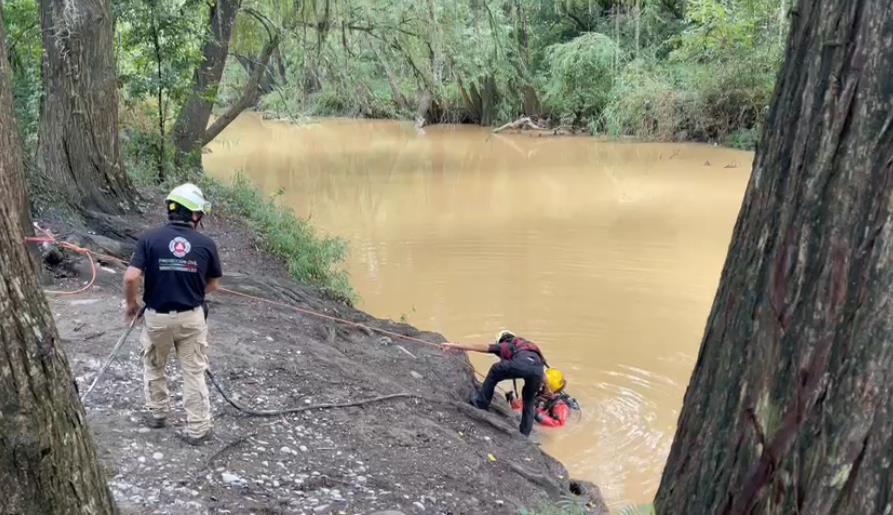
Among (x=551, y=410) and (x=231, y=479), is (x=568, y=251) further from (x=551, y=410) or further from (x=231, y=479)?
(x=231, y=479)

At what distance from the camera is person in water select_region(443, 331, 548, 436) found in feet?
26.9

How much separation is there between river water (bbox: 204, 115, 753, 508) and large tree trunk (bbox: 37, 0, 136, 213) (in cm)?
507

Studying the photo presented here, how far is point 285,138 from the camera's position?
131 ft

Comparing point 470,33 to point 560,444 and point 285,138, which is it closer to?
point 560,444

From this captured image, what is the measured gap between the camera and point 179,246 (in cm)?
484

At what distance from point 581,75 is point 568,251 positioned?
20.8 m

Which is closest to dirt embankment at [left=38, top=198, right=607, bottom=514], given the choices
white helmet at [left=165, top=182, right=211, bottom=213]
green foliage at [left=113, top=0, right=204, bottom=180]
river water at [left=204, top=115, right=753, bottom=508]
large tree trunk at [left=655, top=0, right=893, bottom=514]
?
white helmet at [left=165, top=182, right=211, bottom=213]

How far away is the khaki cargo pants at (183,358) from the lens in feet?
16.2

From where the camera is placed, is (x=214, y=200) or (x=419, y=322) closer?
(x=419, y=322)

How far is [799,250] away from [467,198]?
2141cm

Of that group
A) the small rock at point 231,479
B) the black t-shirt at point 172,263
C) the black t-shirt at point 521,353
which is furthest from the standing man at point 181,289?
the black t-shirt at point 521,353

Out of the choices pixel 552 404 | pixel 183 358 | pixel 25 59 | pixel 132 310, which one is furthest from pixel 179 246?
pixel 25 59

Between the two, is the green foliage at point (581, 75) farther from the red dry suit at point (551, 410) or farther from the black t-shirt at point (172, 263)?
the black t-shirt at point (172, 263)

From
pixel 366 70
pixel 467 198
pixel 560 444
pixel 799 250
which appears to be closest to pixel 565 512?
pixel 799 250
